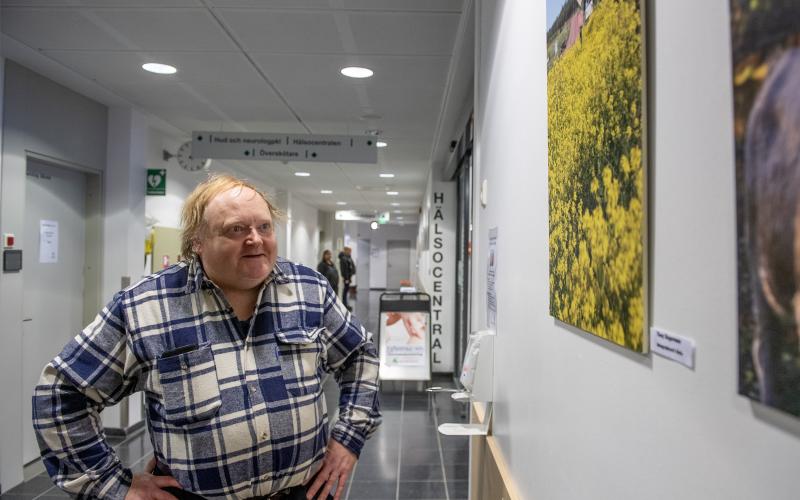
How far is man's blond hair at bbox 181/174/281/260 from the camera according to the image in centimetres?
151

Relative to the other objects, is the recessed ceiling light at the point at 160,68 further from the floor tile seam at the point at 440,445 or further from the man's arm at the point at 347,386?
the floor tile seam at the point at 440,445

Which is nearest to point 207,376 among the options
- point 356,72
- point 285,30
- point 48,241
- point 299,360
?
point 299,360

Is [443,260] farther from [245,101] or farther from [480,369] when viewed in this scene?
[480,369]

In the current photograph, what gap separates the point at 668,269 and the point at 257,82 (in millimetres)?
3942

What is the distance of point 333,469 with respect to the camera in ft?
5.27

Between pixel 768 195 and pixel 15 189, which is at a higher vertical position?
pixel 15 189

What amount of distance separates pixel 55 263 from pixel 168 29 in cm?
225

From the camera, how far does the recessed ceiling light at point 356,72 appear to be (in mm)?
3862

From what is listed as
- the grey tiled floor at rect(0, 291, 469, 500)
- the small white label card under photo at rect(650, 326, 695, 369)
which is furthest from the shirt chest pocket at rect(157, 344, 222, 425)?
the grey tiled floor at rect(0, 291, 469, 500)

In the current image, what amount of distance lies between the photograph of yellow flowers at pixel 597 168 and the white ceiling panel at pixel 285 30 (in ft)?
6.63

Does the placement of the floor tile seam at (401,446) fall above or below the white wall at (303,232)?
below

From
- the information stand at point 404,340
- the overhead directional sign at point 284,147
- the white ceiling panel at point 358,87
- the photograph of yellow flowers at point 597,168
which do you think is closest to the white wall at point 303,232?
the information stand at point 404,340

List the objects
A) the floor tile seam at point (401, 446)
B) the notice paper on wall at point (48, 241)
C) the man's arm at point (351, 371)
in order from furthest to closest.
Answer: the notice paper on wall at point (48, 241) → the floor tile seam at point (401, 446) → the man's arm at point (351, 371)

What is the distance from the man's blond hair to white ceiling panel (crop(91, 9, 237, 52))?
1.80m
